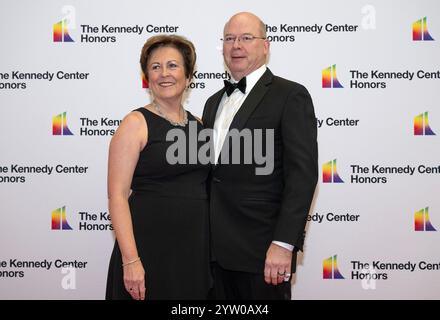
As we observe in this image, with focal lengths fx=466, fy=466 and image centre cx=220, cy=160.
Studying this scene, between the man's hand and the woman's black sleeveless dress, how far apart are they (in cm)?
32

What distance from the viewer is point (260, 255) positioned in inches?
88.0

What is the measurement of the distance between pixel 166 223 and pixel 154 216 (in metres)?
0.07

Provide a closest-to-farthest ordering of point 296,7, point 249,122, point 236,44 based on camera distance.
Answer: point 249,122, point 236,44, point 296,7

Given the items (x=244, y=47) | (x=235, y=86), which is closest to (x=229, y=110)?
(x=235, y=86)

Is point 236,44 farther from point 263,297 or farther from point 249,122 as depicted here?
point 263,297

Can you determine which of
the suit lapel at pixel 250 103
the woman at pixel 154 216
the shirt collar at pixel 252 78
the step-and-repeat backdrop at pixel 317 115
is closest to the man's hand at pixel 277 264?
the woman at pixel 154 216

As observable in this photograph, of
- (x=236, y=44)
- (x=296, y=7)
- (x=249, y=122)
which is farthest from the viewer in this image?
(x=296, y=7)

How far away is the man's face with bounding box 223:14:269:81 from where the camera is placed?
94.0 inches

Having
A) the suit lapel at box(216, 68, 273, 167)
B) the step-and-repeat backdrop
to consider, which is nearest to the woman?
the suit lapel at box(216, 68, 273, 167)

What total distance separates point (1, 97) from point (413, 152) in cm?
309

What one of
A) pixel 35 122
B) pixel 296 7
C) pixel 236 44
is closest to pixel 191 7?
pixel 296 7

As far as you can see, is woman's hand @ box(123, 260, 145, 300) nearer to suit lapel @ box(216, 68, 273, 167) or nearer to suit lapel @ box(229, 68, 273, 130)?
suit lapel @ box(216, 68, 273, 167)

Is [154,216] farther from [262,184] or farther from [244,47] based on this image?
[244,47]

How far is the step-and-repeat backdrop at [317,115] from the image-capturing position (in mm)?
3404
